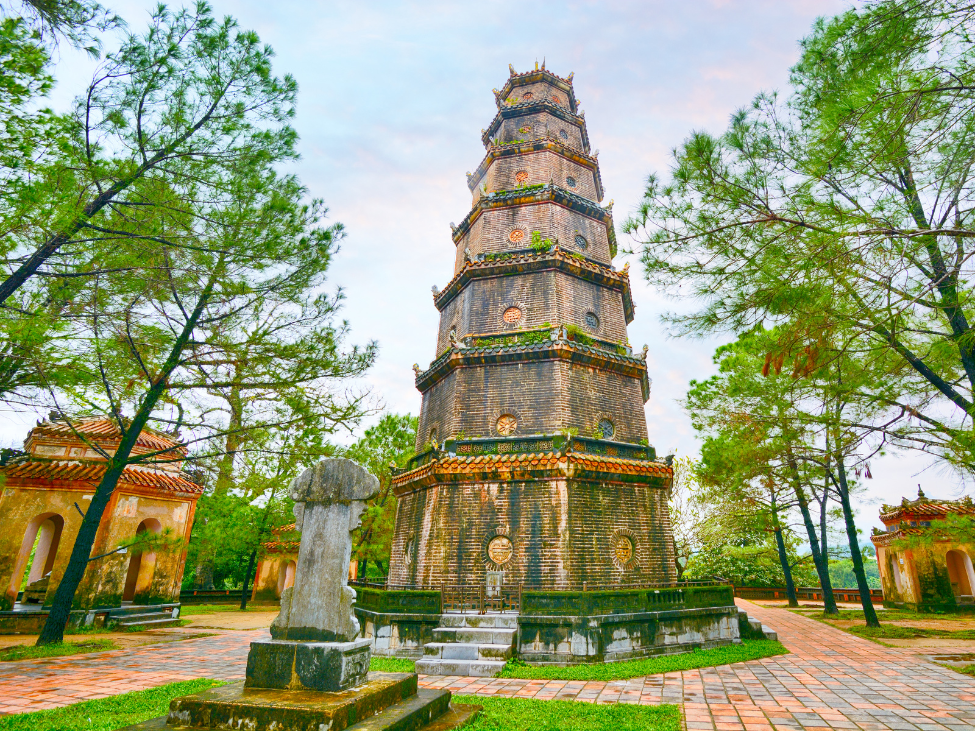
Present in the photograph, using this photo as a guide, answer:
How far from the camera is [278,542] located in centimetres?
2500

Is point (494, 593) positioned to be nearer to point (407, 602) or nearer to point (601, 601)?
point (407, 602)

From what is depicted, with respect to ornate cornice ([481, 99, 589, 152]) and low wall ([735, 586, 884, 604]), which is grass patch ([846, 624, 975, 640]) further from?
ornate cornice ([481, 99, 589, 152])

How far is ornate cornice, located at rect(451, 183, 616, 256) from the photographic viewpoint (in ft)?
52.3

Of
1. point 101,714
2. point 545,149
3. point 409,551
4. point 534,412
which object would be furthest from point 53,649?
point 545,149

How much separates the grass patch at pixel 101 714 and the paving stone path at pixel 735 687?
0.59 m

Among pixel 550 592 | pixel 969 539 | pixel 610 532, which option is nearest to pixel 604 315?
pixel 610 532

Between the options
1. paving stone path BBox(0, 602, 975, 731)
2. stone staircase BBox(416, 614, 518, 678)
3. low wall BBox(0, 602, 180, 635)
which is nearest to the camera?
paving stone path BBox(0, 602, 975, 731)

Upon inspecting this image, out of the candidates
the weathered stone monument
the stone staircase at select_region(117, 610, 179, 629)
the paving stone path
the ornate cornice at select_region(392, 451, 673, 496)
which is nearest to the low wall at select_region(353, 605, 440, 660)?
the paving stone path

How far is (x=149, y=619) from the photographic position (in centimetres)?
1502

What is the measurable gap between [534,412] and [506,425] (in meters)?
0.81

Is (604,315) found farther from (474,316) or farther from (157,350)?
(157,350)

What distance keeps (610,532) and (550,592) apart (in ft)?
7.97

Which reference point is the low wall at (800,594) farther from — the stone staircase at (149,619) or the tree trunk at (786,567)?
the stone staircase at (149,619)

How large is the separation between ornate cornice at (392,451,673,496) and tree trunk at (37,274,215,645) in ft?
20.8
